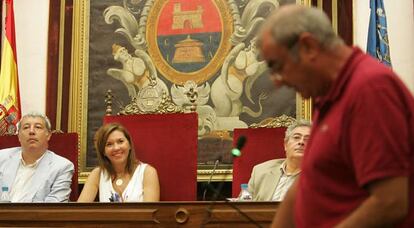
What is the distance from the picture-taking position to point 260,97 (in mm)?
5312

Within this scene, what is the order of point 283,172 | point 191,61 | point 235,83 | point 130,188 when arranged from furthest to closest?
point 191,61
point 235,83
point 130,188
point 283,172

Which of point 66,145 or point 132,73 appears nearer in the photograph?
point 66,145

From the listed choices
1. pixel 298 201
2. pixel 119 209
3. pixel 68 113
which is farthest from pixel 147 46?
pixel 298 201

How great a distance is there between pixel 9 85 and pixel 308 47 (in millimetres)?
4526

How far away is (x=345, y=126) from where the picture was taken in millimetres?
1449

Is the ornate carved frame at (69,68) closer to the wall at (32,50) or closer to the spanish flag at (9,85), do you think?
the wall at (32,50)

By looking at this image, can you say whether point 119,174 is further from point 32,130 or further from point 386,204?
point 386,204

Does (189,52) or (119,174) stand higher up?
(189,52)

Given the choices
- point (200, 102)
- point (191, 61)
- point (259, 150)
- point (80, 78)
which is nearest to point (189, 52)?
point (191, 61)

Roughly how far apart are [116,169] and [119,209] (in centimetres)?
94

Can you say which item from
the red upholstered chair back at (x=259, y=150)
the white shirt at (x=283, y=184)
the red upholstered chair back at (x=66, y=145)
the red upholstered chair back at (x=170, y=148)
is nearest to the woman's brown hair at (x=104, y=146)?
the red upholstered chair back at (x=170, y=148)

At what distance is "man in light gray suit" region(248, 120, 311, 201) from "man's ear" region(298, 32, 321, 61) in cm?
259

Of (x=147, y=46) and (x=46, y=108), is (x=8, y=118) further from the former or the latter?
(x=147, y=46)

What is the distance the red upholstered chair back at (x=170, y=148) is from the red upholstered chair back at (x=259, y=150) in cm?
30
